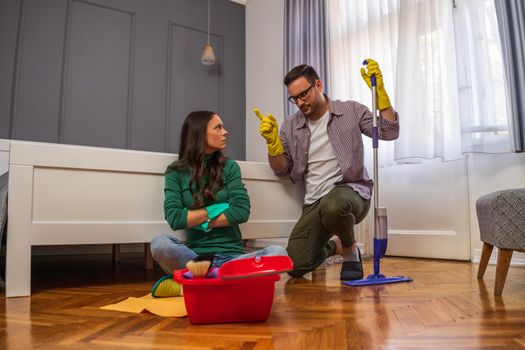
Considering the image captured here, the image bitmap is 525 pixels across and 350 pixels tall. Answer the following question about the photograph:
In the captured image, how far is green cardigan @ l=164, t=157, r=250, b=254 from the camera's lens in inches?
65.0

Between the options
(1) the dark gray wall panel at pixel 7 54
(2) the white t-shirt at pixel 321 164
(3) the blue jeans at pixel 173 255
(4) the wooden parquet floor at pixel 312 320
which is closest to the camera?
(4) the wooden parquet floor at pixel 312 320

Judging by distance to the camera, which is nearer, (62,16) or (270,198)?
(270,198)

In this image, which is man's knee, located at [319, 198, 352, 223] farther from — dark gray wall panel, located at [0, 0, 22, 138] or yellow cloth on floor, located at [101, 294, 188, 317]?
dark gray wall panel, located at [0, 0, 22, 138]

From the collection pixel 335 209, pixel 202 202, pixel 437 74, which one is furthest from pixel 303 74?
pixel 437 74

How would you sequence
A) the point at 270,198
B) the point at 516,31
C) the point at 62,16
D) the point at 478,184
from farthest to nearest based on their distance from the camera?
the point at 62,16, the point at 478,184, the point at 270,198, the point at 516,31

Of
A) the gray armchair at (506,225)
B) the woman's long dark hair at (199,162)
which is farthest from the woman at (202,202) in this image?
the gray armchair at (506,225)

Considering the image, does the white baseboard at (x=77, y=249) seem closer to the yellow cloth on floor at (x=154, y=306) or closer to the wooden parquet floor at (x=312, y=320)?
the wooden parquet floor at (x=312, y=320)

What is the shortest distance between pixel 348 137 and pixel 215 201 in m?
0.72

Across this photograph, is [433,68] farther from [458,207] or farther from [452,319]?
[452,319]

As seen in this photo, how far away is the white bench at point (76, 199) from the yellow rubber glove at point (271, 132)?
437 mm

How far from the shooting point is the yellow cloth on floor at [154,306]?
4.18ft

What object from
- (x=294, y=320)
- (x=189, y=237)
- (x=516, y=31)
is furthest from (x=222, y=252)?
(x=516, y=31)

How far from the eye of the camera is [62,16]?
11.3 feet

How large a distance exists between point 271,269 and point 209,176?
0.72 meters
